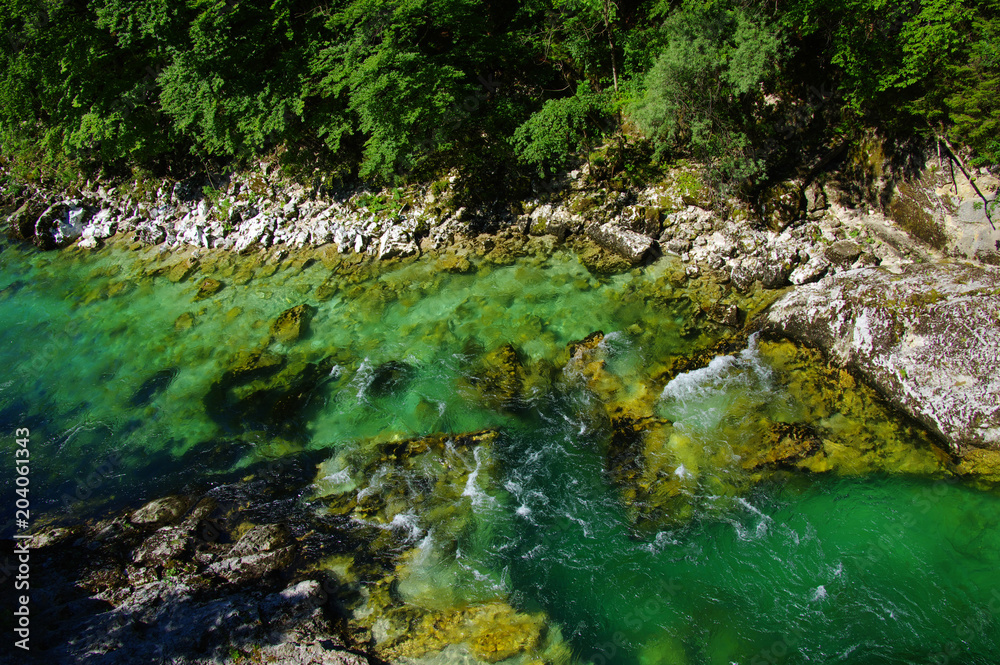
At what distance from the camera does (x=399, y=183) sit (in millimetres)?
15648

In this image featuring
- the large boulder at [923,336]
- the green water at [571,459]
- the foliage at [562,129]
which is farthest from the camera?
the foliage at [562,129]

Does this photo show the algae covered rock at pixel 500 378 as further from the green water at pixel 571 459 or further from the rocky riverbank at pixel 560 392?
the green water at pixel 571 459

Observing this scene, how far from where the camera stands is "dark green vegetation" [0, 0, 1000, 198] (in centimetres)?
1027

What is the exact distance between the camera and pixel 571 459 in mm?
8977

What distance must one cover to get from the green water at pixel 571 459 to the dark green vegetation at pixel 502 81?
3799 mm

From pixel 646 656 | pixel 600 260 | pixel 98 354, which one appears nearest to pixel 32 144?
pixel 98 354

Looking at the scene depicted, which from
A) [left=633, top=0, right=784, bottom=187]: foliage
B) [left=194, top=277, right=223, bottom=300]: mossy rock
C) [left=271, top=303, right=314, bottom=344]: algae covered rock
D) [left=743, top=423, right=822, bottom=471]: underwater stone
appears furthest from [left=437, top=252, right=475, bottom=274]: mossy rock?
[left=743, top=423, right=822, bottom=471]: underwater stone

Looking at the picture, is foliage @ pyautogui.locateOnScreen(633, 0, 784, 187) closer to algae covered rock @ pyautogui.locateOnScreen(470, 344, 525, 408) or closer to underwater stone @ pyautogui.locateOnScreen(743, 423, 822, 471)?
underwater stone @ pyautogui.locateOnScreen(743, 423, 822, 471)

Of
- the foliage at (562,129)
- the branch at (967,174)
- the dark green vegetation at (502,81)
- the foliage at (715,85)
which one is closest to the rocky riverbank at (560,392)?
the branch at (967,174)

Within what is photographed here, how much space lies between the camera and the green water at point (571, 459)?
22.9ft

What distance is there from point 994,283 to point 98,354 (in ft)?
67.6

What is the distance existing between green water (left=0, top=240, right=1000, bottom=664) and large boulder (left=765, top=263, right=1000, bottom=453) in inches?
24.6

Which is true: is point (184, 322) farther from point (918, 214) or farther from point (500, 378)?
point (918, 214)

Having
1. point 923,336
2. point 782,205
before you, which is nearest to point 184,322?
point 782,205
